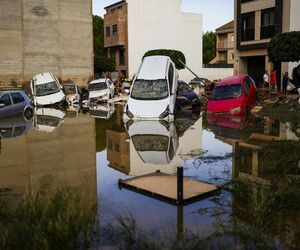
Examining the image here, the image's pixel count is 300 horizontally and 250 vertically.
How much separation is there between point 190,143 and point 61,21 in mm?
32946

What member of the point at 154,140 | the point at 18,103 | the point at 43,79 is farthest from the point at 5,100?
the point at 154,140

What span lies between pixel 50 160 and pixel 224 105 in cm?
1167

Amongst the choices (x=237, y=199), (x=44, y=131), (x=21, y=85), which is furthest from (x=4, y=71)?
(x=237, y=199)

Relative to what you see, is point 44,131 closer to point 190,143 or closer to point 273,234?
point 190,143

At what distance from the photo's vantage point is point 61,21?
42.8m

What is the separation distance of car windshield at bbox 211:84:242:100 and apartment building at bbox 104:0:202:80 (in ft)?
116

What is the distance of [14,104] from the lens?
22.1 m

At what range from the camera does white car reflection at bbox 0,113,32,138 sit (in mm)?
16047

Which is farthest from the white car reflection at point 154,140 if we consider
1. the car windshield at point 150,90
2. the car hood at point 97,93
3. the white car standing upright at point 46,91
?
the car hood at point 97,93

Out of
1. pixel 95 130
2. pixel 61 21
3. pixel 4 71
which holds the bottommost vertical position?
pixel 95 130

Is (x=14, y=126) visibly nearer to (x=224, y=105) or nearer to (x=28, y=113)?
(x=28, y=113)

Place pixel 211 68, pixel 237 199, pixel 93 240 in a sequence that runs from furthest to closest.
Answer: pixel 211 68 → pixel 237 199 → pixel 93 240

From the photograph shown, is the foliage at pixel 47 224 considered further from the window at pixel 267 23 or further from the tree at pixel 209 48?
the tree at pixel 209 48

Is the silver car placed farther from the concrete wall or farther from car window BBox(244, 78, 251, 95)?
the concrete wall
